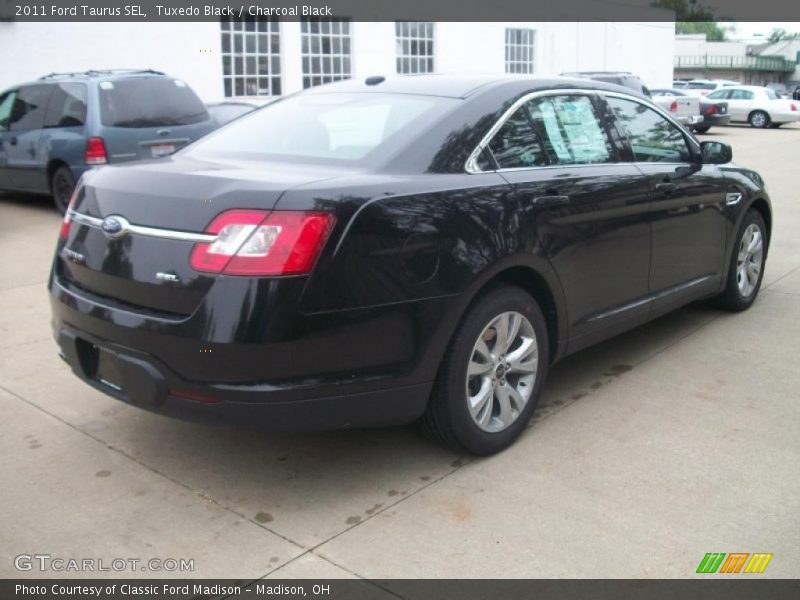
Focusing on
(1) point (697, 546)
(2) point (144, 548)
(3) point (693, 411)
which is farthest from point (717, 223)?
(2) point (144, 548)

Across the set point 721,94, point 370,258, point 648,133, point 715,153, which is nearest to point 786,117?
point 721,94

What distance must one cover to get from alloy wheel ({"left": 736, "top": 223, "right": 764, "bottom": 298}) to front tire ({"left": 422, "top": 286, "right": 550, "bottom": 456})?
8.32 feet

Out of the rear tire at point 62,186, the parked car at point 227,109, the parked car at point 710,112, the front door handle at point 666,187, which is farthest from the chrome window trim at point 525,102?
the parked car at point 710,112

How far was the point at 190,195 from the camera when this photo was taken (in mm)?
3311

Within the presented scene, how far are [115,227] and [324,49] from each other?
14983mm

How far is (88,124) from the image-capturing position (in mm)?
9445

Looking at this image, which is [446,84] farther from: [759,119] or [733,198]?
[759,119]

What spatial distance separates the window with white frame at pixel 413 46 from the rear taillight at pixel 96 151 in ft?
35.1

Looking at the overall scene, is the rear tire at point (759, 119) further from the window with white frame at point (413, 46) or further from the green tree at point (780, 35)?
the green tree at point (780, 35)

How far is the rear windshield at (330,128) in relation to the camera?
3.83 meters

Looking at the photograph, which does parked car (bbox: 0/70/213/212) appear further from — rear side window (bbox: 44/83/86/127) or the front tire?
the front tire

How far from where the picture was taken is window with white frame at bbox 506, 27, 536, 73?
74.1 feet

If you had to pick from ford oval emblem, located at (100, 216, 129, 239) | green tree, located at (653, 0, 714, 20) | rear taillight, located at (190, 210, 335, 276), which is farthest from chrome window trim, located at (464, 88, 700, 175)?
green tree, located at (653, 0, 714, 20)

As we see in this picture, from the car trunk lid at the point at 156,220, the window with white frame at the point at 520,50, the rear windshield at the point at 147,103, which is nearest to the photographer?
the car trunk lid at the point at 156,220
